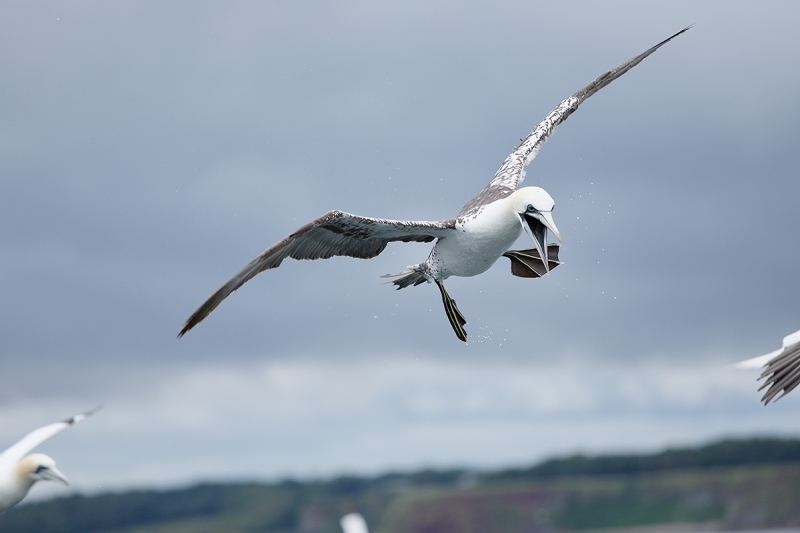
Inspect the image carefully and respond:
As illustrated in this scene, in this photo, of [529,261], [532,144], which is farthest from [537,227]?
[532,144]

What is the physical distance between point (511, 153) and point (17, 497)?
1224 cm

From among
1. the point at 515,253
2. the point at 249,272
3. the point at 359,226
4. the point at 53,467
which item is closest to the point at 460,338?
the point at 515,253

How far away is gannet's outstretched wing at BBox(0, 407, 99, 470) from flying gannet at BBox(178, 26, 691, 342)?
9903 millimetres

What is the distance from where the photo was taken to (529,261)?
1898 centimetres

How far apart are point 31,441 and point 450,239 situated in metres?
11.9

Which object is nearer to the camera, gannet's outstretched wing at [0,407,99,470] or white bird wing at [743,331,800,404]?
white bird wing at [743,331,800,404]

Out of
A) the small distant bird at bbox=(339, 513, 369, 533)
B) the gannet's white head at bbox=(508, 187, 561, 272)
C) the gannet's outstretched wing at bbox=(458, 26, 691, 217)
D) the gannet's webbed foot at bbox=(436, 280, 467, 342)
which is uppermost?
the gannet's outstretched wing at bbox=(458, 26, 691, 217)

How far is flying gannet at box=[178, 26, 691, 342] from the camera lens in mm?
14539

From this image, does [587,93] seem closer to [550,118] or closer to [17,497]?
[550,118]

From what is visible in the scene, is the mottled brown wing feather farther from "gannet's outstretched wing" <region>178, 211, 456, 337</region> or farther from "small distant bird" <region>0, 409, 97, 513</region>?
"small distant bird" <region>0, 409, 97, 513</region>

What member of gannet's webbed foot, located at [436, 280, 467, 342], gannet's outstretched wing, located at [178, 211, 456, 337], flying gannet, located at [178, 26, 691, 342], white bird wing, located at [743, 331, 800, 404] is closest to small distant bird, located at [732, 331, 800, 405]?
white bird wing, located at [743, 331, 800, 404]

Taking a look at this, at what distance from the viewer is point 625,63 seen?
21766 mm

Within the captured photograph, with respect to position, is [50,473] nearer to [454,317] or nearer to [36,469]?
[36,469]

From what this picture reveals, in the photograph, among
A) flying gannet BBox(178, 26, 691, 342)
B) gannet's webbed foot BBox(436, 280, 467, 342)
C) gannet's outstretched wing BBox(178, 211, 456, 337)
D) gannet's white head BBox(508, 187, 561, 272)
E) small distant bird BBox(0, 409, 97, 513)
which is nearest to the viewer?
gannet's outstretched wing BBox(178, 211, 456, 337)
